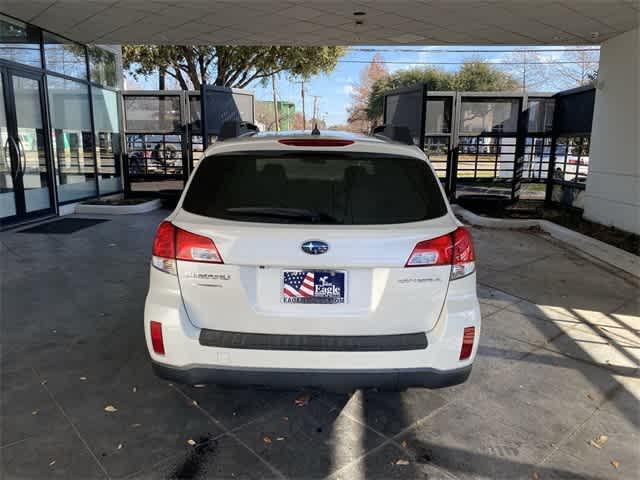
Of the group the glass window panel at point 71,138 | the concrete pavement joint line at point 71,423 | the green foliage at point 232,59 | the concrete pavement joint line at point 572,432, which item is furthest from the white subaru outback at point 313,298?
the green foliage at point 232,59

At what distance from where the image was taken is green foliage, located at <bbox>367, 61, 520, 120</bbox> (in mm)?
40250

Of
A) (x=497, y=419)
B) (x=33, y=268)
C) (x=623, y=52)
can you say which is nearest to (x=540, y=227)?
(x=623, y=52)

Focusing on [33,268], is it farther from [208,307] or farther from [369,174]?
[369,174]

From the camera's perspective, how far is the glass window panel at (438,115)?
11453 millimetres

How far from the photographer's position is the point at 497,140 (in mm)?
11539

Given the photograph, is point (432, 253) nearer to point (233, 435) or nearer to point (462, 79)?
point (233, 435)

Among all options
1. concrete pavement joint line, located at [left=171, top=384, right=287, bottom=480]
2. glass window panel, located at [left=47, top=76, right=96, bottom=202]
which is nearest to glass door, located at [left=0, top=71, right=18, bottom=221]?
glass window panel, located at [left=47, top=76, right=96, bottom=202]

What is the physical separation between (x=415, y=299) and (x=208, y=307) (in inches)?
41.2

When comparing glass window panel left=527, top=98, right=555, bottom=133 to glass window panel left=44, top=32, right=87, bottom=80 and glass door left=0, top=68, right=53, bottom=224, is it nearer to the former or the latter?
glass window panel left=44, top=32, right=87, bottom=80

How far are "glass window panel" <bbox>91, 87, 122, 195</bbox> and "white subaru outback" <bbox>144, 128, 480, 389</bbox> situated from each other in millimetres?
10570

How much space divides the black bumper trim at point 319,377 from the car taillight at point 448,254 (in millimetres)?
537

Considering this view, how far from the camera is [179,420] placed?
112 inches

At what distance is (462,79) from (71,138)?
36.7 meters

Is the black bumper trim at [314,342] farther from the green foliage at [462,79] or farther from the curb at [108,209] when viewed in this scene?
the green foliage at [462,79]
